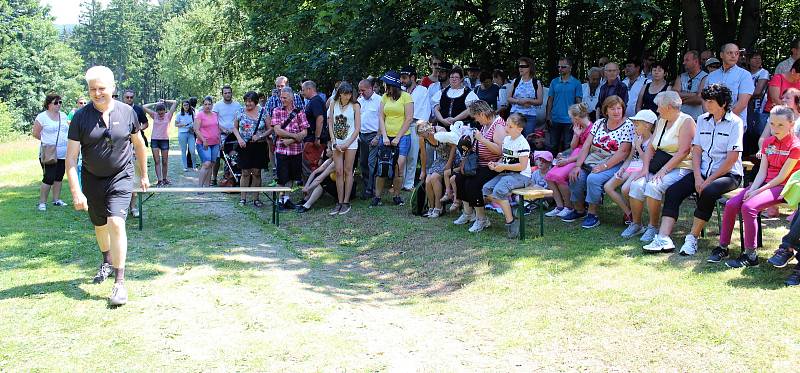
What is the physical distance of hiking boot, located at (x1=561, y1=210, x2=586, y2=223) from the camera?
27.6 ft

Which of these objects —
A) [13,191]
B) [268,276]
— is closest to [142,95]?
[13,191]

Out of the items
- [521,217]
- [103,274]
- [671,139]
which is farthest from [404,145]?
[103,274]

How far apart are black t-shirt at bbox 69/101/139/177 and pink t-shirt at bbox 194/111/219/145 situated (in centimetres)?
656

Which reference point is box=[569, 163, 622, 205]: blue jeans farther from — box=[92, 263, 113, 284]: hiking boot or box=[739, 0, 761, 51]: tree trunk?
box=[739, 0, 761, 51]: tree trunk

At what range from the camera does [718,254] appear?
629 cm

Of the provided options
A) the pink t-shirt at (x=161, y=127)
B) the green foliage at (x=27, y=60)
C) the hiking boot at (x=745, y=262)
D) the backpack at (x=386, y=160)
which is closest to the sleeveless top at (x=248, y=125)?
the backpack at (x=386, y=160)

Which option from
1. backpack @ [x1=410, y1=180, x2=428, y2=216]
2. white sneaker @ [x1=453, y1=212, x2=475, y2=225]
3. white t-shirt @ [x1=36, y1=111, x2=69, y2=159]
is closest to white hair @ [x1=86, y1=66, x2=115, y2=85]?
white sneaker @ [x1=453, y1=212, x2=475, y2=225]

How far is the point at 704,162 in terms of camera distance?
271 inches

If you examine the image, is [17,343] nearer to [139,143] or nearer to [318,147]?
[139,143]

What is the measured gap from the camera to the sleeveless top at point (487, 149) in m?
8.16

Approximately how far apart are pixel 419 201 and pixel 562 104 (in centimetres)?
268

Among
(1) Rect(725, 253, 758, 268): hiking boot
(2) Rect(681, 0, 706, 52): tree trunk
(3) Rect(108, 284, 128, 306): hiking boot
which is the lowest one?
(3) Rect(108, 284, 128, 306): hiking boot

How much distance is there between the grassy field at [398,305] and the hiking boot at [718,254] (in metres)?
0.11

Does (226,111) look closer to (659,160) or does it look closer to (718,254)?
(659,160)
